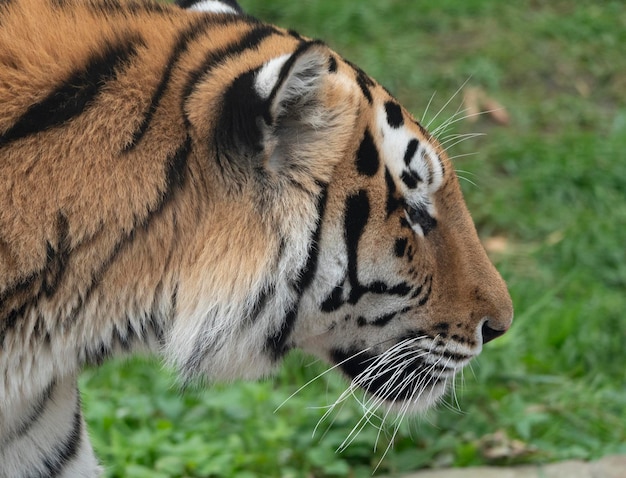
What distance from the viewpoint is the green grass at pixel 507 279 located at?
122 inches

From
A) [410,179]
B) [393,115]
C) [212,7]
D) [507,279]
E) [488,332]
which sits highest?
[212,7]

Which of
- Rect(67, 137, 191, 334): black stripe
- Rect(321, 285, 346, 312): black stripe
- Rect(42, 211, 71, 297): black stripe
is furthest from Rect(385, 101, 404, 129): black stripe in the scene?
Rect(42, 211, 71, 297): black stripe

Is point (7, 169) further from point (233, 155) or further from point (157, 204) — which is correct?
point (233, 155)

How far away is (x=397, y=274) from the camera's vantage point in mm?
2188

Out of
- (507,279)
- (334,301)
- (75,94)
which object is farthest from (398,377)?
(507,279)

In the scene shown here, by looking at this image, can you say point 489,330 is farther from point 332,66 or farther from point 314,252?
point 332,66

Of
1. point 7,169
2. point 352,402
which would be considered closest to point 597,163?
point 352,402

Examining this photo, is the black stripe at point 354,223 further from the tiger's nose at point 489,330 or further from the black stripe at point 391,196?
the tiger's nose at point 489,330

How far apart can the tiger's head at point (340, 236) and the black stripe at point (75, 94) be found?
0.17 metres

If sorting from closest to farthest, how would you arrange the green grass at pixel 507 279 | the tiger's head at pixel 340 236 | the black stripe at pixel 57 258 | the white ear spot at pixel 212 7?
1. the black stripe at pixel 57 258
2. the tiger's head at pixel 340 236
3. the white ear spot at pixel 212 7
4. the green grass at pixel 507 279

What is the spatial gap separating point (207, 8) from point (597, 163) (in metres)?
3.22

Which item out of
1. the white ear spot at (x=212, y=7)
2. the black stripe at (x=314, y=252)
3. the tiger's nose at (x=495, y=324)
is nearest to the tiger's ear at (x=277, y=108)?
the black stripe at (x=314, y=252)

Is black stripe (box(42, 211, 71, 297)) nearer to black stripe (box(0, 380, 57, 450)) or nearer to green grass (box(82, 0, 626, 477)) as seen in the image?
black stripe (box(0, 380, 57, 450))

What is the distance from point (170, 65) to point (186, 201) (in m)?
0.29
